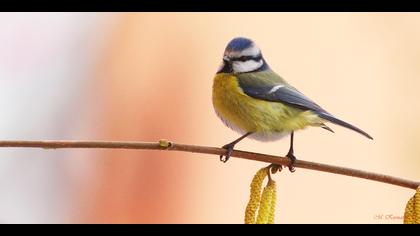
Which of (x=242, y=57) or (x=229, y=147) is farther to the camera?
(x=242, y=57)

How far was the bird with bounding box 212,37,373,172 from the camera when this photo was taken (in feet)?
3.14

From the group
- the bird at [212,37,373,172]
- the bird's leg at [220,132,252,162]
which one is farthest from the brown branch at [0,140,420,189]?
the bird at [212,37,373,172]

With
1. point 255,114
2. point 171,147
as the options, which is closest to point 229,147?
point 255,114

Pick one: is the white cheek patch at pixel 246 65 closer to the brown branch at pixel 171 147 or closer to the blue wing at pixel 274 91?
the blue wing at pixel 274 91

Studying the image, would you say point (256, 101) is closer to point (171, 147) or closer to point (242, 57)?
point (242, 57)

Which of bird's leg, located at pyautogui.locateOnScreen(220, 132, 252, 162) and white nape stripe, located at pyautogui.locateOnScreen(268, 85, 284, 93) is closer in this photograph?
bird's leg, located at pyautogui.locateOnScreen(220, 132, 252, 162)

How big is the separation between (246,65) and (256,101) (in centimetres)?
7

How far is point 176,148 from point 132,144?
5cm

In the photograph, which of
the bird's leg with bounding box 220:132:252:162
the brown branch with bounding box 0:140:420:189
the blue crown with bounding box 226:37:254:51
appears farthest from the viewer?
the blue crown with bounding box 226:37:254:51

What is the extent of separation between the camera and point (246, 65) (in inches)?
40.2

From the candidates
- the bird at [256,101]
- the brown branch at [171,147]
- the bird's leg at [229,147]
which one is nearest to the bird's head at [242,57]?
the bird at [256,101]

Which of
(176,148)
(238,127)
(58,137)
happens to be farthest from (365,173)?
(58,137)

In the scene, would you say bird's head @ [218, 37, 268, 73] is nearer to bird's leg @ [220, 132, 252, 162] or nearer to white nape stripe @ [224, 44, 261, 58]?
white nape stripe @ [224, 44, 261, 58]
